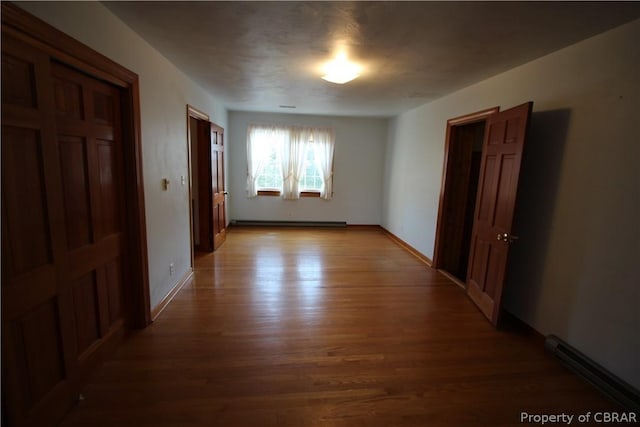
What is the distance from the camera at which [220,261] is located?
14.2ft

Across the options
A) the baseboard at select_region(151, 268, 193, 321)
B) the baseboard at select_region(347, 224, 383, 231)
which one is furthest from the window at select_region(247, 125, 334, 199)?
the baseboard at select_region(151, 268, 193, 321)

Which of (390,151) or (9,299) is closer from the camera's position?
(9,299)

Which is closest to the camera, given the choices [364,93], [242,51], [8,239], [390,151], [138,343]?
[8,239]

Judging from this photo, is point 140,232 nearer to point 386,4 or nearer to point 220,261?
point 220,261

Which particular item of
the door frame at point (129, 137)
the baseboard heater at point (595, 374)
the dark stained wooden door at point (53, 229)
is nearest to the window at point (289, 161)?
the door frame at point (129, 137)

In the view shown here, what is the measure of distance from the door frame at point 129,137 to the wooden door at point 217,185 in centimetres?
229

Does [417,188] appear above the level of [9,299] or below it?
above

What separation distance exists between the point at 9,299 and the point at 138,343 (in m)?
1.20

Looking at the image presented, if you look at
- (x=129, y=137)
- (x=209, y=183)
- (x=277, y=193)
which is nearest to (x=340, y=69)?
(x=129, y=137)

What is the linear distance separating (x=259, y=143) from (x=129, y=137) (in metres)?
4.16

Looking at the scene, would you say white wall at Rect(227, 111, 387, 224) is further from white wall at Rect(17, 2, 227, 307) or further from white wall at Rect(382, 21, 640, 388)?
white wall at Rect(382, 21, 640, 388)

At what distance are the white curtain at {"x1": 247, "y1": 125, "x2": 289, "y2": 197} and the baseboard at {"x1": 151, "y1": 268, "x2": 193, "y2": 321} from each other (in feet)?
10.1

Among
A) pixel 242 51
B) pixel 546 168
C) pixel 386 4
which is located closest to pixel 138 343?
pixel 242 51

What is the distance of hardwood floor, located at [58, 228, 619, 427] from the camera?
1757 mm
